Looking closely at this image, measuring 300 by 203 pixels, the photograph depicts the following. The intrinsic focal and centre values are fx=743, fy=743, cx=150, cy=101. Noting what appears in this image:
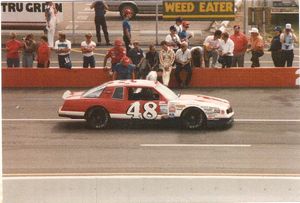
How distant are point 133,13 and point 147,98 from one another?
14.6 meters

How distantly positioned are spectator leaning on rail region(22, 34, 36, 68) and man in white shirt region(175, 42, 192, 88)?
4239 millimetres

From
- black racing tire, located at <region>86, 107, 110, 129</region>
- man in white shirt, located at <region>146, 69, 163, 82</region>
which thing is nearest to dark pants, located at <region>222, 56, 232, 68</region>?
man in white shirt, located at <region>146, 69, 163, 82</region>

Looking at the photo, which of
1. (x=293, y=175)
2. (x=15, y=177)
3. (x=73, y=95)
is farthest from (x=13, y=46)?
(x=293, y=175)

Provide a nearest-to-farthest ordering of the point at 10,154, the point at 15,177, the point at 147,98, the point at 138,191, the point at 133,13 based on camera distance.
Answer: the point at 138,191, the point at 15,177, the point at 10,154, the point at 147,98, the point at 133,13

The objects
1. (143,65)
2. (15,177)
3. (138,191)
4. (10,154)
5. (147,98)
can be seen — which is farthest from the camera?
(143,65)

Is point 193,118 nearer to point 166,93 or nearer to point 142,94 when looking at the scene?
point 166,93

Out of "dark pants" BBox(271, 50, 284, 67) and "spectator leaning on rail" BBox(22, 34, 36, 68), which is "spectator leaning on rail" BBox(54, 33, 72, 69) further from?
"dark pants" BBox(271, 50, 284, 67)

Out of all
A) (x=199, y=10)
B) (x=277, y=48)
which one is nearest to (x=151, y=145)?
(x=277, y=48)

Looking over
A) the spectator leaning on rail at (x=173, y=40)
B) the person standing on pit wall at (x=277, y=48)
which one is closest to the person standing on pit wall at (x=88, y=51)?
the spectator leaning on rail at (x=173, y=40)

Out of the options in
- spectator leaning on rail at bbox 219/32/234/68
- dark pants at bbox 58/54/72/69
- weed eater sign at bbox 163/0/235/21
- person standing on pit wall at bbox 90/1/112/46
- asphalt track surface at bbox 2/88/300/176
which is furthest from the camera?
weed eater sign at bbox 163/0/235/21

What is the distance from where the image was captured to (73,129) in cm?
1634

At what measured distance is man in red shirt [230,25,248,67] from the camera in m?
20.9

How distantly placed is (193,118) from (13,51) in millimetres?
7491

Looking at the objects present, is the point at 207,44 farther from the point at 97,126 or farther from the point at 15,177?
the point at 15,177
